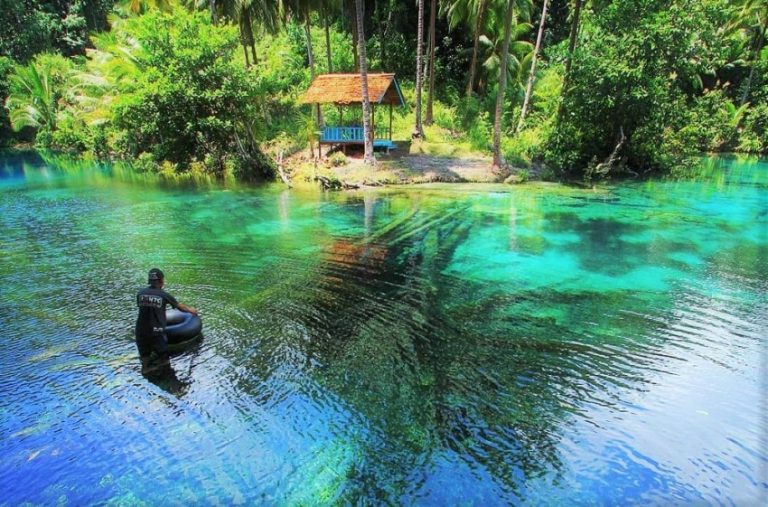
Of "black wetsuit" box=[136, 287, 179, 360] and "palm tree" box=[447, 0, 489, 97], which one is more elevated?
"palm tree" box=[447, 0, 489, 97]

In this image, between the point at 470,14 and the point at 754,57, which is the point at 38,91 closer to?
the point at 470,14

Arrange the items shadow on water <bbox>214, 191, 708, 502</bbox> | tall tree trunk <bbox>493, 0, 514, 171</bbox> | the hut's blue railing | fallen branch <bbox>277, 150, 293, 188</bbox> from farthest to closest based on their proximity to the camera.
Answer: the hut's blue railing < fallen branch <bbox>277, 150, 293, 188</bbox> < tall tree trunk <bbox>493, 0, 514, 171</bbox> < shadow on water <bbox>214, 191, 708, 502</bbox>

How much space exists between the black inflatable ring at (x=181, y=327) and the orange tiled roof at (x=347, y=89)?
18.8 metres

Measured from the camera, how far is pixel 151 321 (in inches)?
313

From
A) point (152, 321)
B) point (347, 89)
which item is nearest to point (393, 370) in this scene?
point (152, 321)

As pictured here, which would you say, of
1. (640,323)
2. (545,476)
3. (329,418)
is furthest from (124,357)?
(640,323)

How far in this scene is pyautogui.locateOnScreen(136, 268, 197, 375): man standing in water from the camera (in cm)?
790

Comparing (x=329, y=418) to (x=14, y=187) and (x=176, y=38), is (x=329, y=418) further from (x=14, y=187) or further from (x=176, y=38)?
(x=14, y=187)

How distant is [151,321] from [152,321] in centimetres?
2

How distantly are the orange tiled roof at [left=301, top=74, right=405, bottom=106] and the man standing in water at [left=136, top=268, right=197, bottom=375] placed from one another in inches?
758

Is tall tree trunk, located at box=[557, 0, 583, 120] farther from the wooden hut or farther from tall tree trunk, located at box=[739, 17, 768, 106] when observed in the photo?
tall tree trunk, located at box=[739, 17, 768, 106]

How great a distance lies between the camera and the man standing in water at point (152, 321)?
7902 millimetres

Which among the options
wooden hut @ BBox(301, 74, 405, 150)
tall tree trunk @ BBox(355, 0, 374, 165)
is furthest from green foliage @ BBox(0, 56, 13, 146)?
tall tree trunk @ BBox(355, 0, 374, 165)

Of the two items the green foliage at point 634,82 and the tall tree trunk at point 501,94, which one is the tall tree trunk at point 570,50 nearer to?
the green foliage at point 634,82
